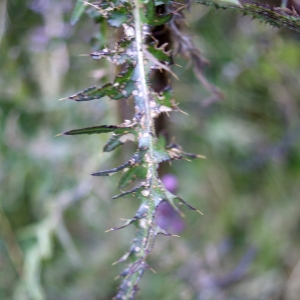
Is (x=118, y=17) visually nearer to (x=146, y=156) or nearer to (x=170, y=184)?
(x=146, y=156)

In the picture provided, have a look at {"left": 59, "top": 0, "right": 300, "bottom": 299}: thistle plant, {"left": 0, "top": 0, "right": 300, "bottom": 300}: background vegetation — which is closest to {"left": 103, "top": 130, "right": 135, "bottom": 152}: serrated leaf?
{"left": 59, "top": 0, "right": 300, "bottom": 299}: thistle plant

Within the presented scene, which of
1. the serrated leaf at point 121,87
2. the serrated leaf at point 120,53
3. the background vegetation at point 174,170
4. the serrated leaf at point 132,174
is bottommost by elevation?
the background vegetation at point 174,170

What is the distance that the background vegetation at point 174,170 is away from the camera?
756 millimetres

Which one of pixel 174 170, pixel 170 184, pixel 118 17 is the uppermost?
pixel 118 17

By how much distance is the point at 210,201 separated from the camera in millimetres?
1125

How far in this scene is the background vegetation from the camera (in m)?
0.76

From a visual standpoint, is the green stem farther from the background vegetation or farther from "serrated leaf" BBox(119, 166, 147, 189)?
the background vegetation

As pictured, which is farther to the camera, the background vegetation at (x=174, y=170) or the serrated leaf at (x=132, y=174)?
the background vegetation at (x=174, y=170)

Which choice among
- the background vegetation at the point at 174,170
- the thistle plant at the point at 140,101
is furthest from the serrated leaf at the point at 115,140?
the background vegetation at the point at 174,170

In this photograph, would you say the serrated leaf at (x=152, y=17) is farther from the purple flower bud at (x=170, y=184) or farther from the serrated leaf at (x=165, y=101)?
the purple flower bud at (x=170, y=184)

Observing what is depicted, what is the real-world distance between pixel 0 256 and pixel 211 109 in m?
0.62

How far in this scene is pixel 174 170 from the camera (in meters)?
0.90

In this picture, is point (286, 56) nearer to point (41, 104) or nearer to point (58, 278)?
point (41, 104)

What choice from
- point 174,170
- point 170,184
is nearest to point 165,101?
point 170,184
